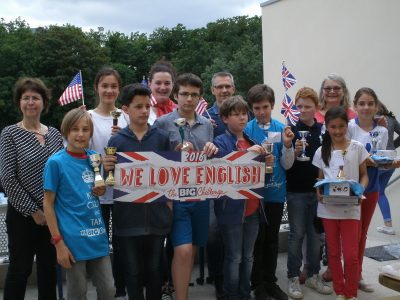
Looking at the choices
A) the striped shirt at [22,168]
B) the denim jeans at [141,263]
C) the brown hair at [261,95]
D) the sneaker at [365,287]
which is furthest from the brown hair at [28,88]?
the sneaker at [365,287]

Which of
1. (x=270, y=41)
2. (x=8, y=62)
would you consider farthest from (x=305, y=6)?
(x=8, y=62)

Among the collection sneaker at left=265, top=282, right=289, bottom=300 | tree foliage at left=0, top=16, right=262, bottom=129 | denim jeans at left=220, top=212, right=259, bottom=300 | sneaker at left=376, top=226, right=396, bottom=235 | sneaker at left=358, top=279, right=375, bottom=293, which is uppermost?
tree foliage at left=0, top=16, right=262, bottom=129

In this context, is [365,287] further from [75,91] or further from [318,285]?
[75,91]

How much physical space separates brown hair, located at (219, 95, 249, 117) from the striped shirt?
163cm

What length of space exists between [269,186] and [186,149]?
1008 millimetres

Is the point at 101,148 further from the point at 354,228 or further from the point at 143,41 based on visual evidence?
the point at 143,41

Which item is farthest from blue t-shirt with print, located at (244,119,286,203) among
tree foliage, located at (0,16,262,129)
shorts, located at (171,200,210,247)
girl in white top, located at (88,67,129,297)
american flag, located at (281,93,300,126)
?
tree foliage, located at (0,16,262,129)

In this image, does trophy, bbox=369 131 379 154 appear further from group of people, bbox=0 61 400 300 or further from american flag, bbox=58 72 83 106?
american flag, bbox=58 72 83 106

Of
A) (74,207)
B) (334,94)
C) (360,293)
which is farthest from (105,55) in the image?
(74,207)

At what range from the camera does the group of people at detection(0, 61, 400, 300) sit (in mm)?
3490

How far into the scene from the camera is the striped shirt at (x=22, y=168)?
356cm

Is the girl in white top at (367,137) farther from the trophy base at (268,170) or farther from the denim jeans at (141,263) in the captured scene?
the denim jeans at (141,263)

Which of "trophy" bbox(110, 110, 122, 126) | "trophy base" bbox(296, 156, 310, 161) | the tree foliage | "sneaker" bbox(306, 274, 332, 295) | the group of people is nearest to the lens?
the group of people

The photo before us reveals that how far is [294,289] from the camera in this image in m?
4.66
